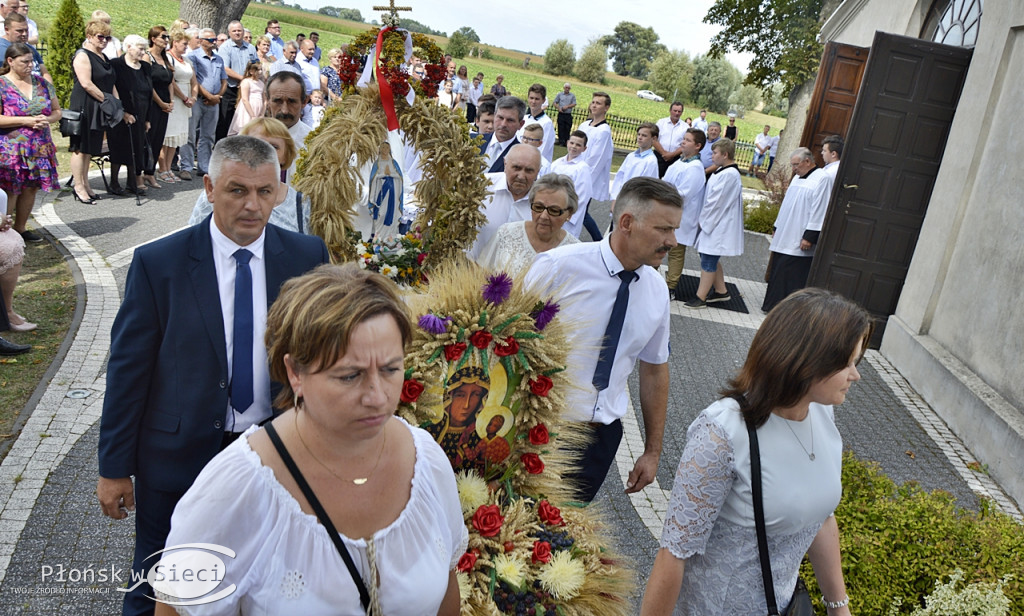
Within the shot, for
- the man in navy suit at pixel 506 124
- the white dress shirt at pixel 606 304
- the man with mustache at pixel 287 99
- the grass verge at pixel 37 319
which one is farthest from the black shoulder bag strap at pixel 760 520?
the man in navy suit at pixel 506 124

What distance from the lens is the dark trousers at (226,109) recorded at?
14078 mm

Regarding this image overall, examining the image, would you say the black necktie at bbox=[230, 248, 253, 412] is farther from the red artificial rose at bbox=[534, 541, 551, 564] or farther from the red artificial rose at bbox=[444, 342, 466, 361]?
the red artificial rose at bbox=[534, 541, 551, 564]

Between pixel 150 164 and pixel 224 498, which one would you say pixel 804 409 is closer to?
pixel 224 498

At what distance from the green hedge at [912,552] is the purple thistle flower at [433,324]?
2218 millimetres

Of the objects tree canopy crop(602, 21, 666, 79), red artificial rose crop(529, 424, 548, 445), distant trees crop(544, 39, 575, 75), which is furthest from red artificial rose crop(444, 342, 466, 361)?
tree canopy crop(602, 21, 666, 79)

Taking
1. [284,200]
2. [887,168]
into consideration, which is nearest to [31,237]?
[284,200]

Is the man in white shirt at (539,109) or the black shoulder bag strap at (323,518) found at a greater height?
the man in white shirt at (539,109)

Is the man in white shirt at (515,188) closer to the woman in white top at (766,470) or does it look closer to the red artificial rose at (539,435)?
the red artificial rose at (539,435)

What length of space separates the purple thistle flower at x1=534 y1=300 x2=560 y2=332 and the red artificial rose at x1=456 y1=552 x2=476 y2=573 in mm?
858

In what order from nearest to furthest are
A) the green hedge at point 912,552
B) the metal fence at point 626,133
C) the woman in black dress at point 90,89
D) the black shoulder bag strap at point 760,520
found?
the black shoulder bag strap at point 760,520, the green hedge at point 912,552, the woman in black dress at point 90,89, the metal fence at point 626,133

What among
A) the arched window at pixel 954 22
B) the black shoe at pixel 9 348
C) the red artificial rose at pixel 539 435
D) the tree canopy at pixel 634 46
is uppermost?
the tree canopy at pixel 634 46

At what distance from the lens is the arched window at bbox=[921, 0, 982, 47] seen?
30.9 feet

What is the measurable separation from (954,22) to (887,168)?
2.55m

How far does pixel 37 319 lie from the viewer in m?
6.84
